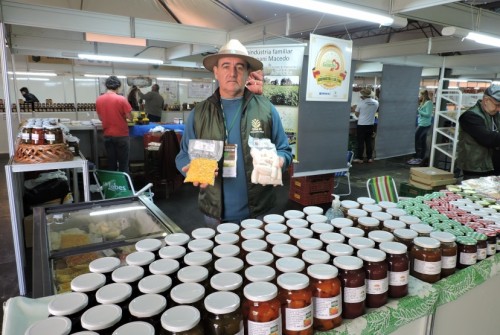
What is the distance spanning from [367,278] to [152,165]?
5418 millimetres

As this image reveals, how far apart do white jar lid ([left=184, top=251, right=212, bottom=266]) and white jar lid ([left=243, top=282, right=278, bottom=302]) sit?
0.68 ft

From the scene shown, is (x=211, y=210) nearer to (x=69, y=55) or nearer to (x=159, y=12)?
(x=159, y=12)

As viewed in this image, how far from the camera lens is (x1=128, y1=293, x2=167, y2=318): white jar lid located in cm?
80

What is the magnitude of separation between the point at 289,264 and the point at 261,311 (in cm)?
20

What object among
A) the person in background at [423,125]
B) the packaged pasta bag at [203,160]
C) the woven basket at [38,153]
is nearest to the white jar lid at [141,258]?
the packaged pasta bag at [203,160]

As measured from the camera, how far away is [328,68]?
4.36 meters

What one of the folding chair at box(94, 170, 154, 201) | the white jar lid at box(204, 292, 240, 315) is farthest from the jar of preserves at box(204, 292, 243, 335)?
the folding chair at box(94, 170, 154, 201)

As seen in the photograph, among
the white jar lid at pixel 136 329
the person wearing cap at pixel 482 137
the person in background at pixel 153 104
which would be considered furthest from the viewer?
the person in background at pixel 153 104

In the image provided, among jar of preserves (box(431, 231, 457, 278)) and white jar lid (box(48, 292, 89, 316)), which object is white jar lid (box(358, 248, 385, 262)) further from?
white jar lid (box(48, 292, 89, 316))

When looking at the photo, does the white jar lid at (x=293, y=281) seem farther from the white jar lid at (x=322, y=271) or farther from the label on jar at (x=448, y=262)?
the label on jar at (x=448, y=262)

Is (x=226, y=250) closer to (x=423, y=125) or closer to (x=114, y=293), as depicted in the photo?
(x=114, y=293)

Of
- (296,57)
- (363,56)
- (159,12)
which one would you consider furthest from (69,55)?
(363,56)

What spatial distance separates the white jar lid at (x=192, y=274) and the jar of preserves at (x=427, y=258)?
0.80 m

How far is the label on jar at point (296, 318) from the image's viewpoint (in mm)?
910
